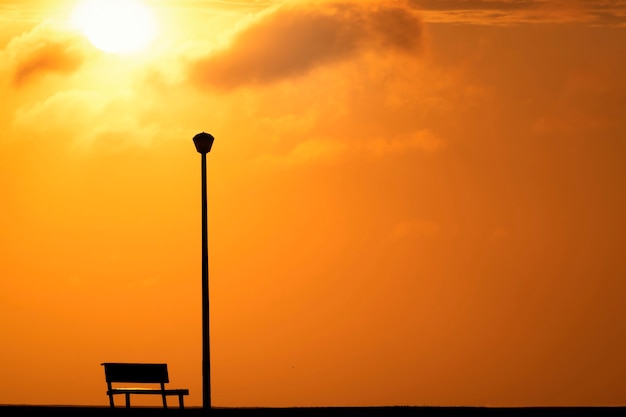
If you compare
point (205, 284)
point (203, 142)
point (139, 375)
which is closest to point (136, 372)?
point (139, 375)

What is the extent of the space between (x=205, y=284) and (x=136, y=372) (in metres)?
2.33

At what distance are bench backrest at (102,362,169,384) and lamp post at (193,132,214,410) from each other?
0.86 metres

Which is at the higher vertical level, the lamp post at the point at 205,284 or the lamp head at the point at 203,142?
the lamp head at the point at 203,142

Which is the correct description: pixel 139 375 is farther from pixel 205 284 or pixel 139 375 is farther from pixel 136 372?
pixel 205 284

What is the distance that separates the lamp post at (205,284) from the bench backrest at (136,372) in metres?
0.86

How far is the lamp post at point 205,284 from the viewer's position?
3192cm

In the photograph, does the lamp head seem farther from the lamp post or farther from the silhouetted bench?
the silhouetted bench
